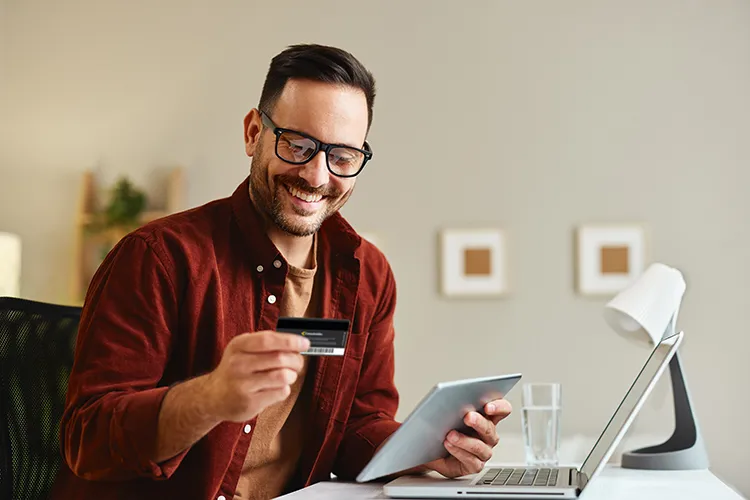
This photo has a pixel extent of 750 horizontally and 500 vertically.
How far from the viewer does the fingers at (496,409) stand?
1475 mm

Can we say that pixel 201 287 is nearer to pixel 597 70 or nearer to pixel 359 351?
pixel 359 351

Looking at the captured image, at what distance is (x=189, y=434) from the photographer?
127cm

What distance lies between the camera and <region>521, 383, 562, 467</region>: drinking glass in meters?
2.00

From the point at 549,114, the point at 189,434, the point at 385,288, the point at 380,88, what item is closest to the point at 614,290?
the point at 549,114

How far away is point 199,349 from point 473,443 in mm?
488

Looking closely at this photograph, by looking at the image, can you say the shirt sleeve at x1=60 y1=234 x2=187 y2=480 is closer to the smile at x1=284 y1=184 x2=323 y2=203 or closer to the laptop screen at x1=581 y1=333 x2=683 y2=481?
the smile at x1=284 y1=184 x2=323 y2=203

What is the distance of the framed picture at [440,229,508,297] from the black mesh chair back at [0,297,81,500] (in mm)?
2009

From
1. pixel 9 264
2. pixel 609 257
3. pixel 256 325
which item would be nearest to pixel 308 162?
pixel 256 325

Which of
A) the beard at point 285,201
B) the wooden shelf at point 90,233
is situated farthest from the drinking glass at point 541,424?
the wooden shelf at point 90,233

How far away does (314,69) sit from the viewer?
64.6 inches

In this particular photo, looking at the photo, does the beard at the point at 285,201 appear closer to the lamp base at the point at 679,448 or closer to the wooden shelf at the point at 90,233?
the lamp base at the point at 679,448

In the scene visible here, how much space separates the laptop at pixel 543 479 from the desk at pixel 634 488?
0.04 metres

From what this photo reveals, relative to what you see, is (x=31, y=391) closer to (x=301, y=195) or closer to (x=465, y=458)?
(x=301, y=195)

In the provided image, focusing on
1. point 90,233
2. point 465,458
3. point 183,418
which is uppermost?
point 90,233
